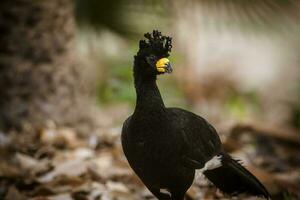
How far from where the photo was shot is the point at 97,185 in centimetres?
411

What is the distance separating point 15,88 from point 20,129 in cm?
28

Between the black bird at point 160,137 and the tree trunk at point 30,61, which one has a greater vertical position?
the tree trunk at point 30,61

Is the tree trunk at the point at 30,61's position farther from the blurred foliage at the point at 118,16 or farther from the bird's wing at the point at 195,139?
the bird's wing at the point at 195,139

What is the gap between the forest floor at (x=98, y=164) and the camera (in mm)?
3992

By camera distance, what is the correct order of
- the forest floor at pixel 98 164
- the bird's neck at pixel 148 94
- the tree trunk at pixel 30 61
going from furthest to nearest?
the tree trunk at pixel 30 61 → the forest floor at pixel 98 164 → the bird's neck at pixel 148 94

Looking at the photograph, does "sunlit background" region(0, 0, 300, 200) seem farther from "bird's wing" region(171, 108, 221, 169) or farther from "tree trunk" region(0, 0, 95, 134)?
"bird's wing" region(171, 108, 221, 169)

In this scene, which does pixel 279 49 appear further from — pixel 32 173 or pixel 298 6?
pixel 32 173

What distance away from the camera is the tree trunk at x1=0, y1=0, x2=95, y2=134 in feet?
16.5

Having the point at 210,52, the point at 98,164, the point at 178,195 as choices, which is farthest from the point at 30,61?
the point at 210,52

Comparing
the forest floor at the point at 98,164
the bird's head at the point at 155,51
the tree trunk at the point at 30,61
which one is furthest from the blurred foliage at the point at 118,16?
the bird's head at the point at 155,51

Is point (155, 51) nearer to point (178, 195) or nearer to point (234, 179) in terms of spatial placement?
point (178, 195)

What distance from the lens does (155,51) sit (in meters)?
2.82

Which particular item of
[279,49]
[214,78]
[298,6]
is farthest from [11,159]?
[279,49]

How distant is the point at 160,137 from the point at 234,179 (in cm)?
58
